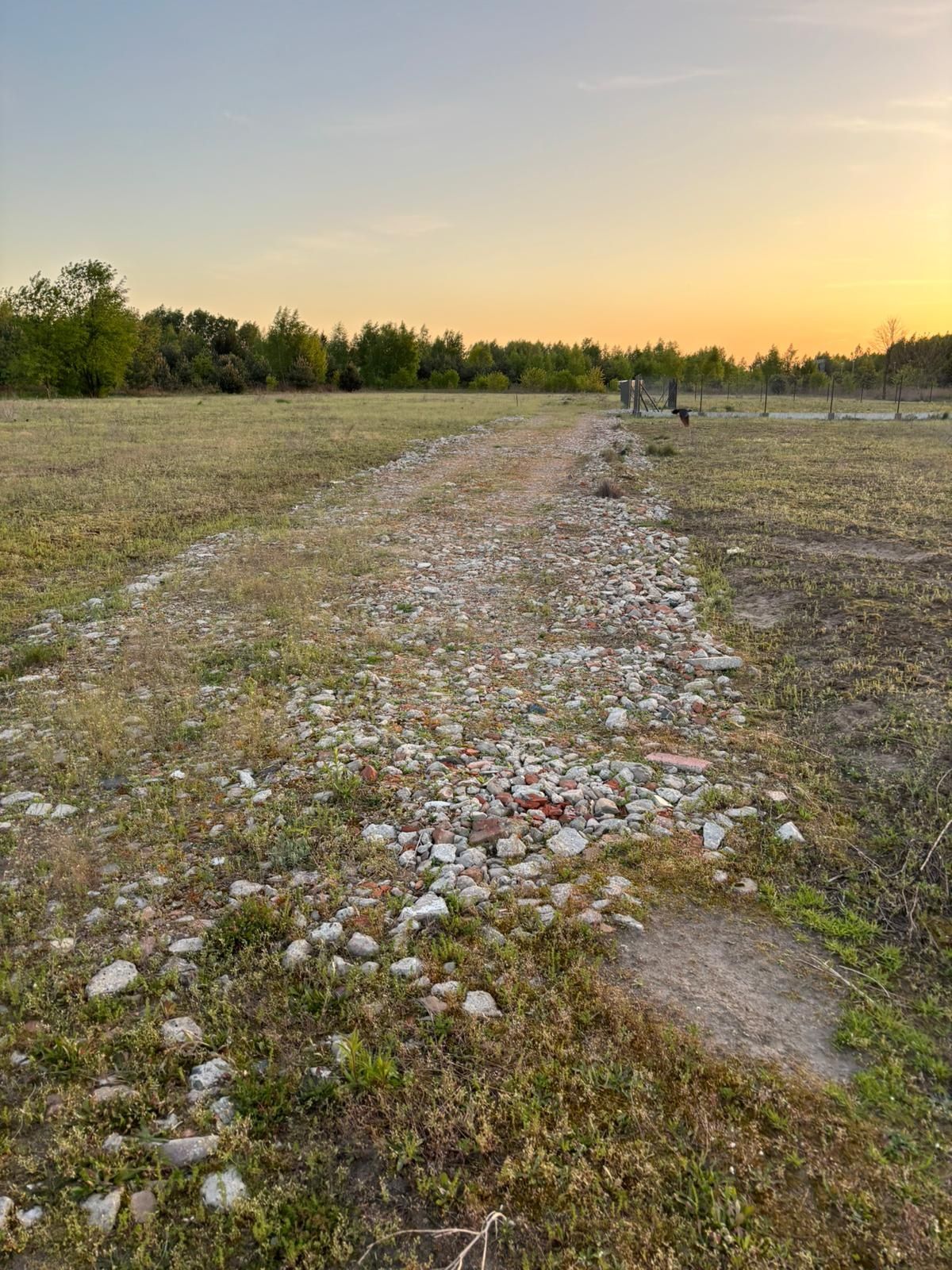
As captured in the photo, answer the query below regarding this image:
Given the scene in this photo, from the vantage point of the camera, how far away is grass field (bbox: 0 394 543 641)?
441 inches

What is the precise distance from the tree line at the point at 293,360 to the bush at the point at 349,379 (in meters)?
0.14

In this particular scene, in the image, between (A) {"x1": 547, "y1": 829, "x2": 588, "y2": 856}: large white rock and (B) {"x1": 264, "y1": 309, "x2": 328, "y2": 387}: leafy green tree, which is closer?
(A) {"x1": 547, "y1": 829, "x2": 588, "y2": 856}: large white rock

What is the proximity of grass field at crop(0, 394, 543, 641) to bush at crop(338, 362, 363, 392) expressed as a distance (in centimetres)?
5395

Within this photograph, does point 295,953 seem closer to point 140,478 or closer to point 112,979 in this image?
point 112,979

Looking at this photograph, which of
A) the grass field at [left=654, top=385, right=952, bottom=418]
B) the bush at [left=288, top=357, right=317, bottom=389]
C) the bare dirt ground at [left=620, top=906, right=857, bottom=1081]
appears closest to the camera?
the bare dirt ground at [left=620, top=906, right=857, bottom=1081]

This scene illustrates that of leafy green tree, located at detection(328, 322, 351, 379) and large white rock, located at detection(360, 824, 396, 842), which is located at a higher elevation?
leafy green tree, located at detection(328, 322, 351, 379)

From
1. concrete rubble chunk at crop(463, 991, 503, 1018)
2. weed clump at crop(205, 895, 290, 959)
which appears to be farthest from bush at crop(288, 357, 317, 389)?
concrete rubble chunk at crop(463, 991, 503, 1018)

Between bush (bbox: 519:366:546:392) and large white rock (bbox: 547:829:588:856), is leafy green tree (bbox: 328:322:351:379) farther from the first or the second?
large white rock (bbox: 547:829:588:856)

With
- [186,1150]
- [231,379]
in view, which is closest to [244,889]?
[186,1150]

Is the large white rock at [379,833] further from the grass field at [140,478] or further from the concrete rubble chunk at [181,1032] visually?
the grass field at [140,478]

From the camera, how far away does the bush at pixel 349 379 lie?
9069 centimetres

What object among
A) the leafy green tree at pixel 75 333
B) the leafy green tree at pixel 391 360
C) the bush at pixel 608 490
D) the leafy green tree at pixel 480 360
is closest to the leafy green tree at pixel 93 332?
the leafy green tree at pixel 75 333

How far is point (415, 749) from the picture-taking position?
5.61 m

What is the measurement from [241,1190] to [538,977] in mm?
1500
